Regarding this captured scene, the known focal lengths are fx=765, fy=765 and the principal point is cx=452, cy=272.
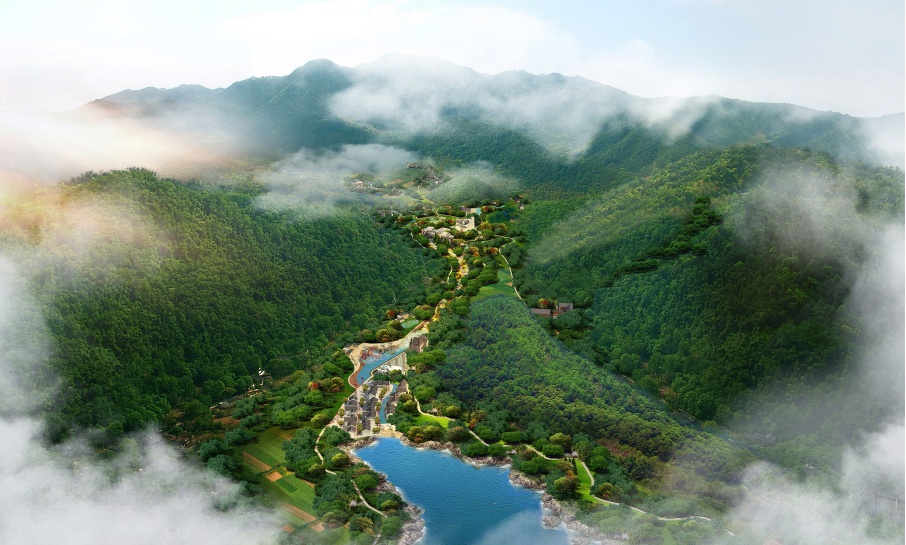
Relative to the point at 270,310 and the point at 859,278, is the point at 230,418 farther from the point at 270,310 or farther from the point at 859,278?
the point at 859,278

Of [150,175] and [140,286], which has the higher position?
[150,175]

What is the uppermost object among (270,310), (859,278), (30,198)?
(30,198)

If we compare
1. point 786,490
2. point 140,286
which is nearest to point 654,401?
point 786,490

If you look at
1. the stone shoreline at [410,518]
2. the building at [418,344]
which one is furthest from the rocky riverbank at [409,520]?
the building at [418,344]

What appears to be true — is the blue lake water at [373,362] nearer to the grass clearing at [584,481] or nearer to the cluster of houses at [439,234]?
the grass clearing at [584,481]

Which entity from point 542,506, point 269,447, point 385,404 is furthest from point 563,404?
point 269,447

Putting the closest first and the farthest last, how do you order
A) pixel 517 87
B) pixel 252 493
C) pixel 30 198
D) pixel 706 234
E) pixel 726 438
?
pixel 252 493, pixel 726 438, pixel 30 198, pixel 706 234, pixel 517 87
